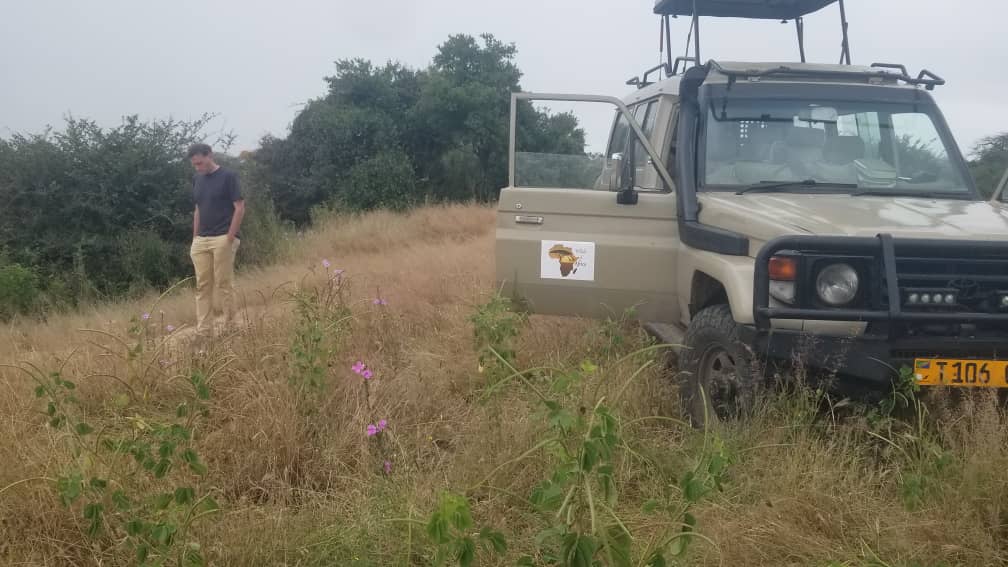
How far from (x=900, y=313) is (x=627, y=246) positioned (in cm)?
171

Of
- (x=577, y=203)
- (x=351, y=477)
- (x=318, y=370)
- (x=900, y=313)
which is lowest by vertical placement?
(x=351, y=477)

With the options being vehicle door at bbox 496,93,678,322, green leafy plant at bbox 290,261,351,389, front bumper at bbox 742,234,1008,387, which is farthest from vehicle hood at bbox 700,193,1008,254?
green leafy plant at bbox 290,261,351,389

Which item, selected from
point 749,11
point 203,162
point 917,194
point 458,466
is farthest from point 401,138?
point 458,466

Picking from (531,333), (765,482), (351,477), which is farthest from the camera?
(531,333)

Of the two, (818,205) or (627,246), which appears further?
(627,246)

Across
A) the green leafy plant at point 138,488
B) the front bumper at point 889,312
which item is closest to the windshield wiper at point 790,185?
the front bumper at point 889,312

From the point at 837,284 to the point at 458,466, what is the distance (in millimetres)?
1715

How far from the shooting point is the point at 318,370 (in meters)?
3.96

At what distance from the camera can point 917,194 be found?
4508 mm

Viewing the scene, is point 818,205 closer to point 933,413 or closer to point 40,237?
point 933,413

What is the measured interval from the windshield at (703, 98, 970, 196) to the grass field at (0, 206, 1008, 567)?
1233mm

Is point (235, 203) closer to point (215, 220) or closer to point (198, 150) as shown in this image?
point (215, 220)

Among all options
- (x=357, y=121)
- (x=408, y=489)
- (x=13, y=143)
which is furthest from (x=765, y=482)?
(x=357, y=121)

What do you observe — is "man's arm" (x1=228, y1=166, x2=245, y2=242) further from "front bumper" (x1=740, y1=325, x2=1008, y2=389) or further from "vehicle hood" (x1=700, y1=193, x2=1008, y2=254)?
"front bumper" (x1=740, y1=325, x2=1008, y2=389)
